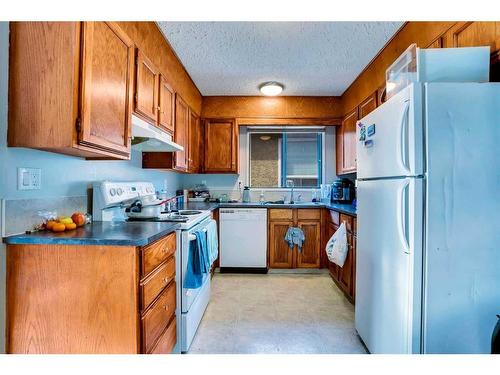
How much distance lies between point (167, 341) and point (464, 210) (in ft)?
5.69

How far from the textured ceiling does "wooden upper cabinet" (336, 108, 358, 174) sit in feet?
1.44

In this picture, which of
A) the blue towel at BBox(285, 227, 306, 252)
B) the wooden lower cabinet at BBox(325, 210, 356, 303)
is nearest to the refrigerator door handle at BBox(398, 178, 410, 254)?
the wooden lower cabinet at BBox(325, 210, 356, 303)

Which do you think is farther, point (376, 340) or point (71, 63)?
point (376, 340)

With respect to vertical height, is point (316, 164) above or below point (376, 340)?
above

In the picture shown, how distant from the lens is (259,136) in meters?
4.43

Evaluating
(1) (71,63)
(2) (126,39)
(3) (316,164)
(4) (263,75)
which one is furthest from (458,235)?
(3) (316,164)

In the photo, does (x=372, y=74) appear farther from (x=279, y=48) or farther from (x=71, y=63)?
(x=71, y=63)

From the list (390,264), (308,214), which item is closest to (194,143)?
(308,214)

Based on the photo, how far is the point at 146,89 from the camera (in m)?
2.10

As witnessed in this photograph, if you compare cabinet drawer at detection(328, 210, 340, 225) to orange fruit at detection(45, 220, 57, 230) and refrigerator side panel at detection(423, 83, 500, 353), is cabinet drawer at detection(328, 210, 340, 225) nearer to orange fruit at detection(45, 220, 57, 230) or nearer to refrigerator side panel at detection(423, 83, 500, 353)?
refrigerator side panel at detection(423, 83, 500, 353)

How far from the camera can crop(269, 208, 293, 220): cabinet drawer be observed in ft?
11.8

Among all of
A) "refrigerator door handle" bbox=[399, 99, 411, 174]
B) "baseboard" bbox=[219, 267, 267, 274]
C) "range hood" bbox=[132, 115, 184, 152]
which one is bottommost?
"baseboard" bbox=[219, 267, 267, 274]

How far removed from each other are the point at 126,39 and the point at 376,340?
237 cm

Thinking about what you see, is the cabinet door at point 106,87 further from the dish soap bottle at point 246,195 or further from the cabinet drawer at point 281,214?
the dish soap bottle at point 246,195
